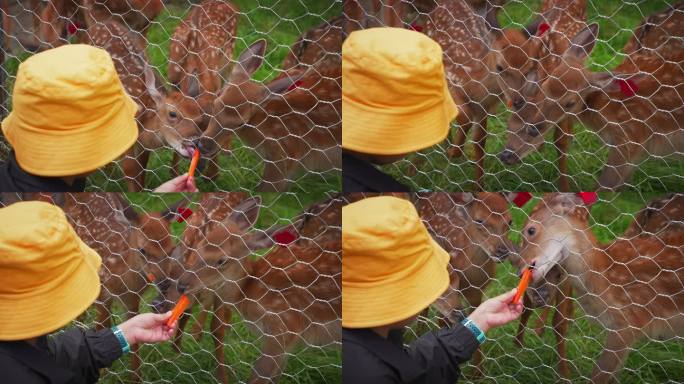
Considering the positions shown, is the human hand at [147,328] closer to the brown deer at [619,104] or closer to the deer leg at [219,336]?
the deer leg at [219,336]

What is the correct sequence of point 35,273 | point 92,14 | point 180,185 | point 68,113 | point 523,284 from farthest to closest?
1. point 92,14
2. point 180,185
3. point 523,284
4. point 68,113
5. point 35,273

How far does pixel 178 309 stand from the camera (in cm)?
266

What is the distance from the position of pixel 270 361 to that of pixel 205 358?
174mm

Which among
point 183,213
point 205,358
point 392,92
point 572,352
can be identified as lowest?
point 205,358

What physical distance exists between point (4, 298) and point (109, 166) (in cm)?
52

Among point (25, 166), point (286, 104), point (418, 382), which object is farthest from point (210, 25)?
point (418, 382)

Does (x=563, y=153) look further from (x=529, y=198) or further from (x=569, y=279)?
(x=569, y=279)

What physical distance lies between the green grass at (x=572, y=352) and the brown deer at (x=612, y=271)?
24mm

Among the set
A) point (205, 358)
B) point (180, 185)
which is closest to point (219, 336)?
point (205, 358)

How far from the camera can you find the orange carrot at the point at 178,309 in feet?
8.57

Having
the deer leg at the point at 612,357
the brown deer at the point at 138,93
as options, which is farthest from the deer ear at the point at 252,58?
the deer leg at the point at 612,357

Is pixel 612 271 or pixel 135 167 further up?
pixel 135 167

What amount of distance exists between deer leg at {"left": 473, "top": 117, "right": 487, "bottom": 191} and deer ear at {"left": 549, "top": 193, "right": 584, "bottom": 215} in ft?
0.58

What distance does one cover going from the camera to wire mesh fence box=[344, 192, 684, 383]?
8.64 ft
